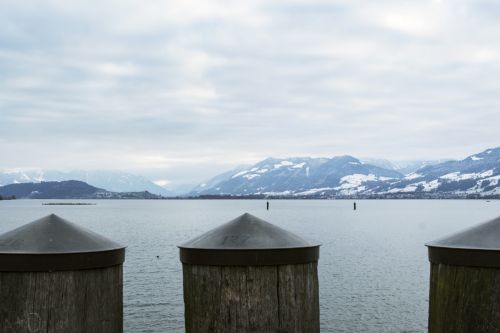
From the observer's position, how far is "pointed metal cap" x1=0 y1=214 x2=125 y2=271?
169 inches

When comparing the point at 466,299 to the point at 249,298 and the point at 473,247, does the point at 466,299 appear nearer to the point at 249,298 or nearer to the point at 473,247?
the point at 473,247

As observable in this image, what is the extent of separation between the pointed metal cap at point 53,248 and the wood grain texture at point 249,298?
0.68m

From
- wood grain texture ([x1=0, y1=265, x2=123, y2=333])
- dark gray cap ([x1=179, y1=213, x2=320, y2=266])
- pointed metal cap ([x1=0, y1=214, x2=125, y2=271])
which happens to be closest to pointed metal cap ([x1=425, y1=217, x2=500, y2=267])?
dark gray cap ([x1=179, y1=213, x2=320, y2=266])

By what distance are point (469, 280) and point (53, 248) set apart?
2.97 meters

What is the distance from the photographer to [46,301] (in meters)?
4.32

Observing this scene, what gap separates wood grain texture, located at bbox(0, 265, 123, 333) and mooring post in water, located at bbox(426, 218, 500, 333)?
2581 mm

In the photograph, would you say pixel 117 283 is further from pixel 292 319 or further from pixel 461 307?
pixel 461 307

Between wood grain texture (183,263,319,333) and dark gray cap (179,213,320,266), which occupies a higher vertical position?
dark gray cap (179,213,320,266)

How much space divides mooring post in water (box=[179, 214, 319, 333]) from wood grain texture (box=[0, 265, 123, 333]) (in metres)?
0.74

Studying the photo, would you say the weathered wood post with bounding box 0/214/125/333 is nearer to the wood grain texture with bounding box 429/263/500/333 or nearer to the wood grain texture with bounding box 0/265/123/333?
the wood grain texture with bounding box 0/265/123/333

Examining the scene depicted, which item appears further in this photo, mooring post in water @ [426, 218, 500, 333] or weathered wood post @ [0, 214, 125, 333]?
mooring post in water @ [426, 218, 500, 333]

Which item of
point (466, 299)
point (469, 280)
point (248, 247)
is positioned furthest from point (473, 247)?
point (248, 247)

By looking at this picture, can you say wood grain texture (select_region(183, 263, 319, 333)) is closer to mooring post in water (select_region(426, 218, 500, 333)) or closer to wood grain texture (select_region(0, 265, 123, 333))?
wood grain texture (select_region(0, 265, 123, 333))

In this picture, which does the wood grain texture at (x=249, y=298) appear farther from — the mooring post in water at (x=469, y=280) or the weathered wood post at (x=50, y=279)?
the mooring post in water at (x=469, y=280)
